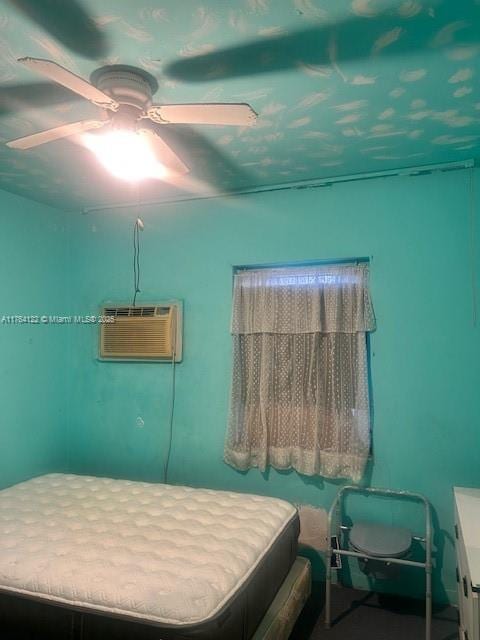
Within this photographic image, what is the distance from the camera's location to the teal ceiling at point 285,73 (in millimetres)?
1448

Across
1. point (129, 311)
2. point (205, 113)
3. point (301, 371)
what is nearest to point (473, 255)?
point (301, 371)

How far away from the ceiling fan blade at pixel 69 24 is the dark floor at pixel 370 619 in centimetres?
276

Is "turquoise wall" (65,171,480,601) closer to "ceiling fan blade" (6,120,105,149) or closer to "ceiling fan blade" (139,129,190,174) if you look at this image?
"ceiling fan blade" (139,129,190,174)

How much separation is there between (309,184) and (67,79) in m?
1.80

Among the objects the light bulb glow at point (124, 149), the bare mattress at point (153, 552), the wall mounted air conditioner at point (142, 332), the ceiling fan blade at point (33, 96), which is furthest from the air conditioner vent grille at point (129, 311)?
the ceiling fan blade at point (33, 96)

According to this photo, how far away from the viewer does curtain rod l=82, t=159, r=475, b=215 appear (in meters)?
2.60

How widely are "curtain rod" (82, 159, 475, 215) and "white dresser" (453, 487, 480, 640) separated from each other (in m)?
1.81

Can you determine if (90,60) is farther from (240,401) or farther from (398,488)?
(398,488)

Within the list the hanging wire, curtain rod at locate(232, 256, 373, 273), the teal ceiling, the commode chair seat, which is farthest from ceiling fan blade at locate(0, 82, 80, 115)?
the commode chair seat

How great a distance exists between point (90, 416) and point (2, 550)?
1624mm

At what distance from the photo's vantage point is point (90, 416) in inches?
136

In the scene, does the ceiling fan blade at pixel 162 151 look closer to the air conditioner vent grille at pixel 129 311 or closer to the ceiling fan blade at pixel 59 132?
the ceiling fan blade at pixel 59 132

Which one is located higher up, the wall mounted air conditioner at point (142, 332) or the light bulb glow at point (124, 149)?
the light bulb glow at point (124, 149)

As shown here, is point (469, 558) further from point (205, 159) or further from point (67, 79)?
point (205, 159)
